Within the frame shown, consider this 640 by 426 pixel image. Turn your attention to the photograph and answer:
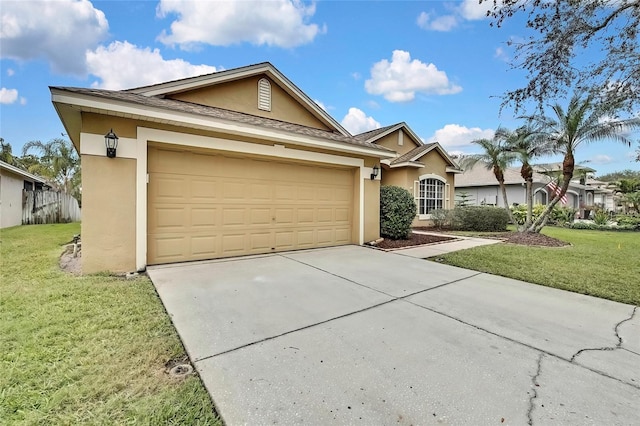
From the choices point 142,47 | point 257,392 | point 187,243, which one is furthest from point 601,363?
point 142,47

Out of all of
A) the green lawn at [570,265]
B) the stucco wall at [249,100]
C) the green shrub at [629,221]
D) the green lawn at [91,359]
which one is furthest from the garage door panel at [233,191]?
the green shrub at [629,221]

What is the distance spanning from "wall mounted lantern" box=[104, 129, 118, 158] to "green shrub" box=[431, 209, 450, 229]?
13637mm

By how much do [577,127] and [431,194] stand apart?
686 centimetres

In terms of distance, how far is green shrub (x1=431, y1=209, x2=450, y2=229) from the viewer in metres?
14.9

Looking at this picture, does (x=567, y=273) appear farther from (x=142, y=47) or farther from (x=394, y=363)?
(x=142, y=47)

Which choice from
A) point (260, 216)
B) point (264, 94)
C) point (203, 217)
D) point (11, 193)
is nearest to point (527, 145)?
point (264, 94)

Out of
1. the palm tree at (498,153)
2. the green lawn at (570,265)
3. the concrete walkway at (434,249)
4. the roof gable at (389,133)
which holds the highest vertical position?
the roof gable at (389,133)

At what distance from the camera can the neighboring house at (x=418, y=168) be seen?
14820mm

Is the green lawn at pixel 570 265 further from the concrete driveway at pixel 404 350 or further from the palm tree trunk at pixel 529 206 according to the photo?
the palm tree trunk at pixel 529 206

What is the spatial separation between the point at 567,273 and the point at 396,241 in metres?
4.49

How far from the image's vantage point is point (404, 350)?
292cm

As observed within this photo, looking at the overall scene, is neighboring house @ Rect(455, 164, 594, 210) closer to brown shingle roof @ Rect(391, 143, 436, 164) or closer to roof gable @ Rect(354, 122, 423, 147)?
roof gable @ Rect(354, 122, 423, 147)

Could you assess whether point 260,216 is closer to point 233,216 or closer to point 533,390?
point 233,216

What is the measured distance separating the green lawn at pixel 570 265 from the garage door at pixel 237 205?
3560 mm
